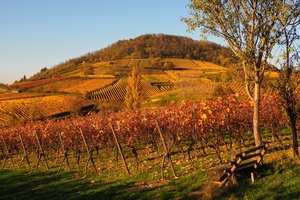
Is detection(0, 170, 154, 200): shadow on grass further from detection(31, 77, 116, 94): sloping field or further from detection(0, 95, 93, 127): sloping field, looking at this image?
detection(31, 77, 116, 94): sloping field

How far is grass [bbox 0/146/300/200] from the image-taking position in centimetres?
914

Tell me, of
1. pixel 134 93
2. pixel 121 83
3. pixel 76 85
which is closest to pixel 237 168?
pixel 134 93

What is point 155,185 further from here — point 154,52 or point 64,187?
point 154,52

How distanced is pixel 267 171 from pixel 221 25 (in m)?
5.09

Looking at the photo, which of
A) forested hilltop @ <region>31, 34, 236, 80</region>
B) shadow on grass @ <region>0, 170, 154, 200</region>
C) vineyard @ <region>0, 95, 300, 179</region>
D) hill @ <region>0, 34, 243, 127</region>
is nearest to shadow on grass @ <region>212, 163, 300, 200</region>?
shadow on grass @ <region>0, 170, 154, 200</region>

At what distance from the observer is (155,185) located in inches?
471

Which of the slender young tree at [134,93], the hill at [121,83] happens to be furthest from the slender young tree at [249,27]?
the slender young tree at [134,93]

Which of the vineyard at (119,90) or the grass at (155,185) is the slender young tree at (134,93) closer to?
the vineyard at (119,90)

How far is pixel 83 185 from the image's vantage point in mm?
14000

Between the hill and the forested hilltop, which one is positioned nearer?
the hill

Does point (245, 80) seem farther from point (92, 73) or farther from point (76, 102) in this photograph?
point (92, 73)

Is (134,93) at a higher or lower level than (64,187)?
higher

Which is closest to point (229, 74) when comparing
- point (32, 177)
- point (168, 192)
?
point (168, 192)

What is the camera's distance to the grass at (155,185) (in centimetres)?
914
